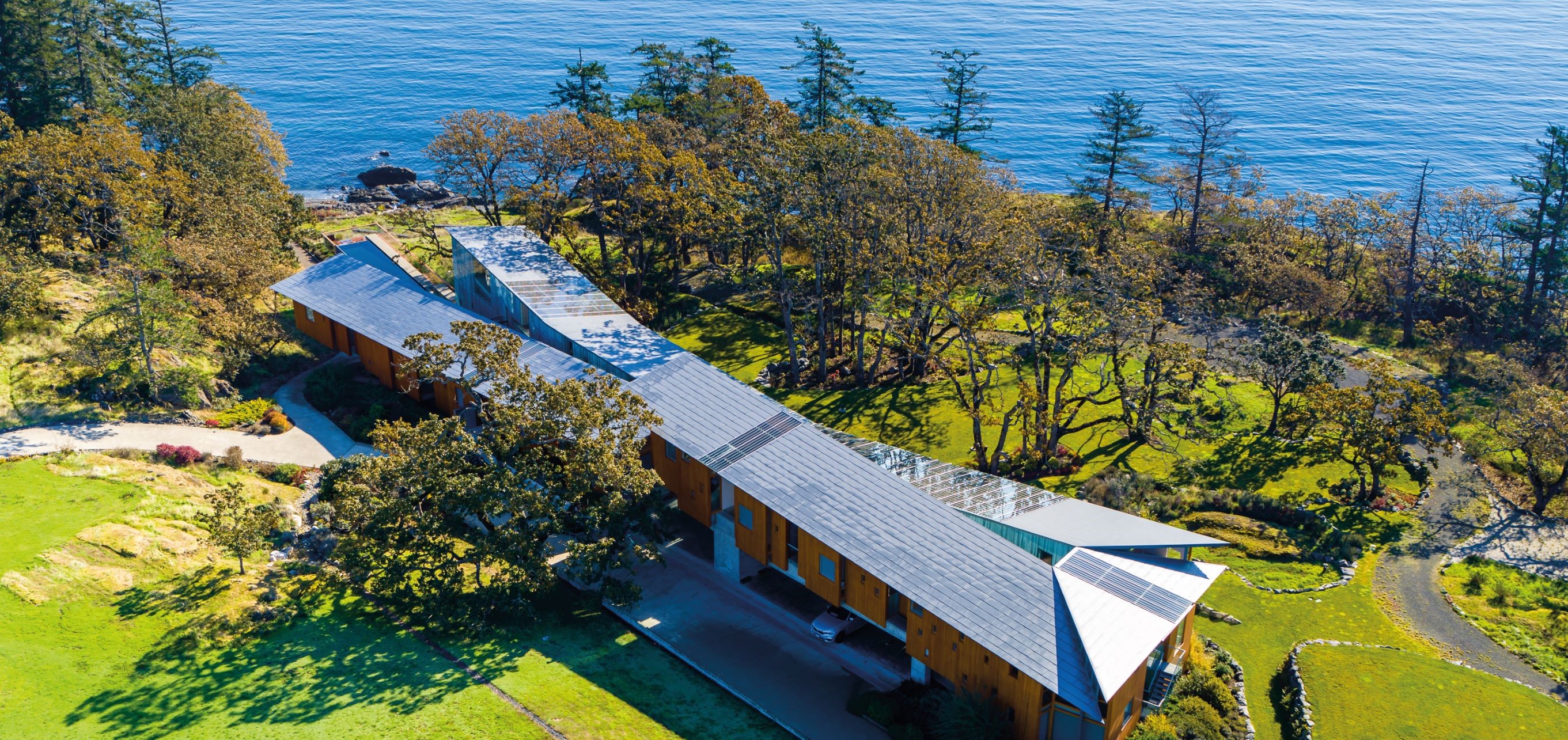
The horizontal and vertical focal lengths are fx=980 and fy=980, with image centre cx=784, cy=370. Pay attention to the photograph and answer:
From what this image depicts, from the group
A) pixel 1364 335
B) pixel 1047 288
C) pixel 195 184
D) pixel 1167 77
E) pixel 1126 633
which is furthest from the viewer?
pixel 1167 77

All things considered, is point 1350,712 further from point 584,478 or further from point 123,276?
point 123,276

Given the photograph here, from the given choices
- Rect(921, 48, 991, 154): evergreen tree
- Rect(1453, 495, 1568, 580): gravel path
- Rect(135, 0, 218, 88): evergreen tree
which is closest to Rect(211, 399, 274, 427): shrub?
Rect(135, 0, 218, 88): evergreen tree

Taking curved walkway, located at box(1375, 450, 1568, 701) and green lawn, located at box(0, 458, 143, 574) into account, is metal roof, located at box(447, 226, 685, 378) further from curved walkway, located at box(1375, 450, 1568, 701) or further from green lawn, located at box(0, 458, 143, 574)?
curved walkway, located at box(1375, 450, 1568, 701)

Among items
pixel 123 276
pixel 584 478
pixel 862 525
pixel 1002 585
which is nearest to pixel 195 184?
pixel 123 276

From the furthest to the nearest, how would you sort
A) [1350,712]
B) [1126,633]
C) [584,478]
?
[584,478] < [1350,712] < [1126,633]

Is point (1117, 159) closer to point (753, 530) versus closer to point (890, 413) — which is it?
point (890, 413)
